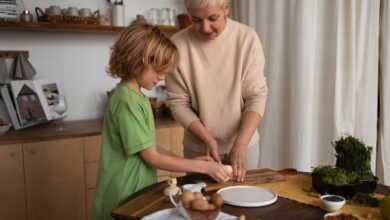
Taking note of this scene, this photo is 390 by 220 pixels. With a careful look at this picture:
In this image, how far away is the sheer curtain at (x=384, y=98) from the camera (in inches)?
90.0

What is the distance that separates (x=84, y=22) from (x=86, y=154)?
94 cm

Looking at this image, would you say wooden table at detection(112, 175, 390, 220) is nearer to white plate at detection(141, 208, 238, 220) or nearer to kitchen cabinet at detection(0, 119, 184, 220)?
white plate at detection(141, 208, 238, 220)

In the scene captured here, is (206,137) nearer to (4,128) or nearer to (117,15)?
(4,128)

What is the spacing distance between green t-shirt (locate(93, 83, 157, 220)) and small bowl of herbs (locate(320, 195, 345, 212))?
58cm

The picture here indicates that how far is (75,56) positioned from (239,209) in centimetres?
223

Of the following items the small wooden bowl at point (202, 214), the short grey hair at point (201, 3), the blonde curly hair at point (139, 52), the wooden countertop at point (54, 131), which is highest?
the short grey hair at point (201, 3)

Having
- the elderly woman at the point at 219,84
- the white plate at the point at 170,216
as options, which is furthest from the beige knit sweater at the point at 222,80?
the white plate at the point at 170,216

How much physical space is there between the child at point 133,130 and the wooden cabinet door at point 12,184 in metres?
1.15

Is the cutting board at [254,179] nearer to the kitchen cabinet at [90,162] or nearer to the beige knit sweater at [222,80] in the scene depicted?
the beige knit sweater at [222,80]

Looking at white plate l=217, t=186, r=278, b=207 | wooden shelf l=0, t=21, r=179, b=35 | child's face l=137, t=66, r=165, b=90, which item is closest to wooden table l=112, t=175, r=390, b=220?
white plate l=217, t=186, r=278, b=207

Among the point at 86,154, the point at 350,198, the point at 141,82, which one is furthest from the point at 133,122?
the point at 86,154

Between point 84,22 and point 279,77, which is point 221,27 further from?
point 84,22

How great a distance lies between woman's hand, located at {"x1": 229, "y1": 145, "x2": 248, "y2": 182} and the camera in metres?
1.47

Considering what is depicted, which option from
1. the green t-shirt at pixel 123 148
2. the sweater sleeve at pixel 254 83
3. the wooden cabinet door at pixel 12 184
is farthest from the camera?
the wooden cabinet door at pixel 12 184
